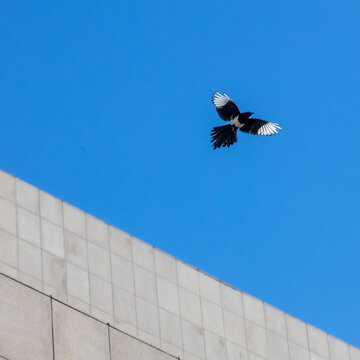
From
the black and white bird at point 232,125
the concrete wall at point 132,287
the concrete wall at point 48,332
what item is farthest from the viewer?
the black and white bird at point 232,125

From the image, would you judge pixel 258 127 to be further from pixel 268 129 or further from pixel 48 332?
pixel 48 332

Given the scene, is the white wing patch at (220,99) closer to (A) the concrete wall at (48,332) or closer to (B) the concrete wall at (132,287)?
(B) the concrete wall at (132,287)

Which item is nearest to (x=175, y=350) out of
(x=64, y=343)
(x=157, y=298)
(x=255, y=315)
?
(x=157, y=298)

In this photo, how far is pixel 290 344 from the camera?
135ft

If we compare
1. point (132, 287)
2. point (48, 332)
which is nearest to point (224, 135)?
point (132, 287)

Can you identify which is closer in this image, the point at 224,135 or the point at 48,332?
the point at 48,332

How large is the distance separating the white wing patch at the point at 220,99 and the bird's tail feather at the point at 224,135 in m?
0.66

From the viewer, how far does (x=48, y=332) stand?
3019 centimetres

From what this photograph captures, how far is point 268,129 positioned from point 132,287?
5743mm

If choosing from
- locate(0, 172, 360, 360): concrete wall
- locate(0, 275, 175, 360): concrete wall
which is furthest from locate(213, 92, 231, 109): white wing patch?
locate(0, 275, 175, 360): concrete wall

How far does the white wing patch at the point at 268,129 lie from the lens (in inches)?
1471

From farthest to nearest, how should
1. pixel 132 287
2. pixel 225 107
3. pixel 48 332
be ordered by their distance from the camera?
pixel 225 107 → pixel 132 287 → pixel 48 332

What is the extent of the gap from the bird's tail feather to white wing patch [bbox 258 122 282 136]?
87 centimetres

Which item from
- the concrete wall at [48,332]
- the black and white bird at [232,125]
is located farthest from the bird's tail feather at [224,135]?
the concrete wall at [48,332]
